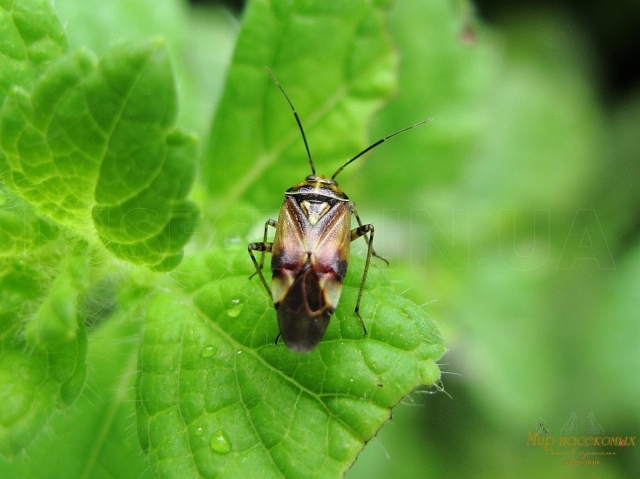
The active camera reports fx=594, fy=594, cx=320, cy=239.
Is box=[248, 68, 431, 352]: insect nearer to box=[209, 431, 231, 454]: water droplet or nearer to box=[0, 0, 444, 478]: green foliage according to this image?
box=[0, 0, 444, 478]: green foliage

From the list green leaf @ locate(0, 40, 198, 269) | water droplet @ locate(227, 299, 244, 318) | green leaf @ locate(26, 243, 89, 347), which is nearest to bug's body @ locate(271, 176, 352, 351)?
water droplet @ locate(227, 299, 244, 318)

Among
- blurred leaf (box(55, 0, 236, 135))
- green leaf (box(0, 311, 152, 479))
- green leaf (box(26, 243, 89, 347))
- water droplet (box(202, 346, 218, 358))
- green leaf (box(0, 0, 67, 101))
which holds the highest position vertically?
blurred leaf (box(55, 0, 236, 135))

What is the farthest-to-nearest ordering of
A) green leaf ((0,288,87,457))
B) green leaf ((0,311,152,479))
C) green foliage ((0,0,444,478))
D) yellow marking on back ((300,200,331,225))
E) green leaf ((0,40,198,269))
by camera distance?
1. yellow marking on back ((300,200,331,225))
2. green leaf ((0,311,152,479))
3. green leaf ((0,288,87,457))
4. green foliage ((0,0,444,478))
5. green leaf ((0,40,198,269))

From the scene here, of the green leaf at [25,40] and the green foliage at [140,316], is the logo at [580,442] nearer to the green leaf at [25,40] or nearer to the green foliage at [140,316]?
the green foliage at [140,316]

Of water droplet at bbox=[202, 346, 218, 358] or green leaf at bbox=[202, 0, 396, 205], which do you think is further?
green leaf at bbox=[202, 0, 396, 205]

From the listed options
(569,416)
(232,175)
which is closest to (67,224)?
(232,175)

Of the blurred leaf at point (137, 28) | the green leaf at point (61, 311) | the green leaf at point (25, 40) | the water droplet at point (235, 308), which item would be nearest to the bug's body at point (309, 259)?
the water droplet at point (235, 308)

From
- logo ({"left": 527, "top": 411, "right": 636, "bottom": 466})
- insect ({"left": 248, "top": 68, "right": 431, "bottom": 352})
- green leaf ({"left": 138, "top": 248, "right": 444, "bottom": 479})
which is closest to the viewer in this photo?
green leaf ({"left": 138, "top": 248, "right": 444, "bottom": 479})

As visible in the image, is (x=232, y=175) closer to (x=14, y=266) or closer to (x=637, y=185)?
(x=14, y=266)
